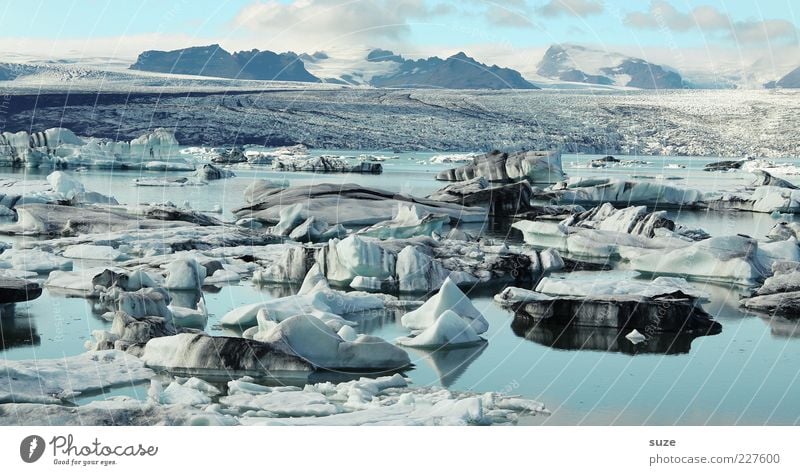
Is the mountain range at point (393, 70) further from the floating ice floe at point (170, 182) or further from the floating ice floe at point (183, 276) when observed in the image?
the floating ice floe at point (183, 276)

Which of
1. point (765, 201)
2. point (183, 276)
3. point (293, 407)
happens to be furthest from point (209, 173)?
point (293, 407)

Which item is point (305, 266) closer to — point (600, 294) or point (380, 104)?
point (600, 294)

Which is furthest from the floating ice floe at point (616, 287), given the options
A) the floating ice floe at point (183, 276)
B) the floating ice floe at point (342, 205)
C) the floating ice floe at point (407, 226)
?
the floating ice floe at point (342, 205)

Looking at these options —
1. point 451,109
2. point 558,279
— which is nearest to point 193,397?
point 558,279

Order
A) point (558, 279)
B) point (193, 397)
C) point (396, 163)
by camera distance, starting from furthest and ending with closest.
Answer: point (396, 163) → point (558, 279) → point (193, 397)

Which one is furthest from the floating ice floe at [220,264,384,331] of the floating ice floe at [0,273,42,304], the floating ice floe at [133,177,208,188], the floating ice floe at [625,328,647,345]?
the floating ice floe at [133,177,208,188]

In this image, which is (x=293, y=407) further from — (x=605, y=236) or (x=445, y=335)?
(x=605, y=236)

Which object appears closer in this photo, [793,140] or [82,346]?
[82,346]
